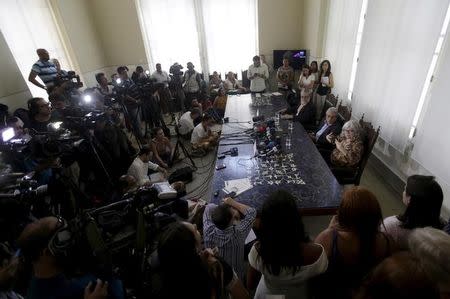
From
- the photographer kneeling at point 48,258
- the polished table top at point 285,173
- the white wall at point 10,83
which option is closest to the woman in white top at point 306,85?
the polished table top at point 285,173

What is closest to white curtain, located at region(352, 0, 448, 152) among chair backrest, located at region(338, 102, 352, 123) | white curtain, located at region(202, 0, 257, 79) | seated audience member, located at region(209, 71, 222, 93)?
A: chair backrest, located at region(338, 102, 352, 123)

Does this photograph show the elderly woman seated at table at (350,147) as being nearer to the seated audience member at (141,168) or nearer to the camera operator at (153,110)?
the seated audience member at (141,168)

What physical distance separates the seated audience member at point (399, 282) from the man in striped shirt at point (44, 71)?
4.74m

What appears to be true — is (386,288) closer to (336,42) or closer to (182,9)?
(336,42)

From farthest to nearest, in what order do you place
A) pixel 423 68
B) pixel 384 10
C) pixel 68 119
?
pixel 384 10 < pixel 68 119 < pixel 423 68

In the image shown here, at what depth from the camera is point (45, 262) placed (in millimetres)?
1054

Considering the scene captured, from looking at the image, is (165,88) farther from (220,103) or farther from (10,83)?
(10,83)

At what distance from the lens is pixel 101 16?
6.82 meters

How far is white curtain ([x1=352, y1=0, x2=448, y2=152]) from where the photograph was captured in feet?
7.88

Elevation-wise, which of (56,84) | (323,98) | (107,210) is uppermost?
(56,84)

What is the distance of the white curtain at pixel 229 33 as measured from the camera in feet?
22.2

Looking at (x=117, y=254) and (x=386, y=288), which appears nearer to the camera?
(x=386, y=288)

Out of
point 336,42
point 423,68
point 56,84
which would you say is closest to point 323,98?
point 336,42

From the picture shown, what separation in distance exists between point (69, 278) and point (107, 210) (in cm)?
34
